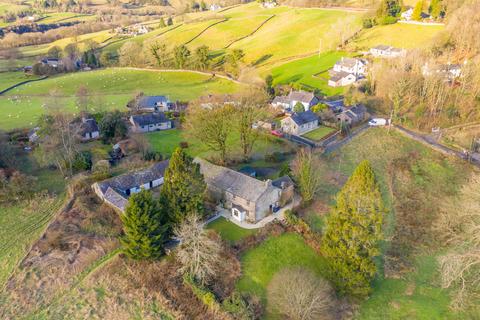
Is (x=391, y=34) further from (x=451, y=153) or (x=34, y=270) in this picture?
(x=34, y=270)

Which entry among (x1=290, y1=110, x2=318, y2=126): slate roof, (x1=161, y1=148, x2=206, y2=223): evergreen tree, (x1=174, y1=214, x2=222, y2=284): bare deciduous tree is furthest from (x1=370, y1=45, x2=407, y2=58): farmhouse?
(x1=174, y1=214, x2=222, y2=284): bare deciduous tree

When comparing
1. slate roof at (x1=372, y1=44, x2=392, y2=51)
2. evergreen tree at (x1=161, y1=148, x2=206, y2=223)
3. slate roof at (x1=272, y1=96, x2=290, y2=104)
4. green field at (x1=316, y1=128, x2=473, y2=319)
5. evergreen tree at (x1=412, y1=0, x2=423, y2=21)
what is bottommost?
green field at (x1=316, y1=128, x2=473, y2=319)

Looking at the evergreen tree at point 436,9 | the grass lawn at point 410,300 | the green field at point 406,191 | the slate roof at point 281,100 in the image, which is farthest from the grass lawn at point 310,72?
the grass lawn at point 410,300

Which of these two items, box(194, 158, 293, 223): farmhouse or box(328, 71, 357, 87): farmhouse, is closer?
box(194, 158, 293, 223): farmhouse

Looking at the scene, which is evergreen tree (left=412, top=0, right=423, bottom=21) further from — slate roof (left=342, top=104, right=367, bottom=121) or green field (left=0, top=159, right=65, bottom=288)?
green field (left=0, top=159, right=65, bottom=288)

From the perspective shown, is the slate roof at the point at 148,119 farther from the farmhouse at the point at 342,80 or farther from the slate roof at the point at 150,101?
the farmhouse at the point at 342,80

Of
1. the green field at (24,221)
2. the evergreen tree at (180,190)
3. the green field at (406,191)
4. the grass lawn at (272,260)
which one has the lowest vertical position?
the green field at (406,191)
